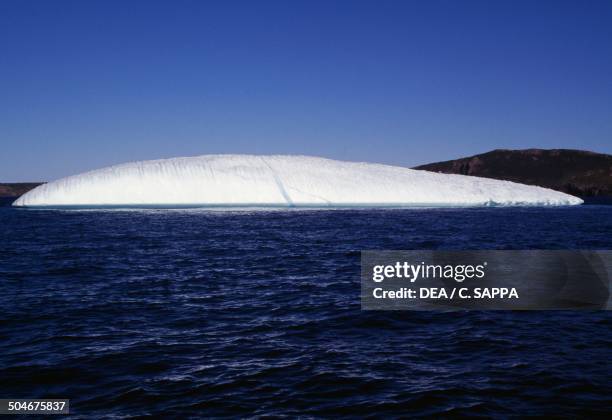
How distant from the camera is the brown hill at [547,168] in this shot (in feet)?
480

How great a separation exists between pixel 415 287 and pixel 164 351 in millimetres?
9404

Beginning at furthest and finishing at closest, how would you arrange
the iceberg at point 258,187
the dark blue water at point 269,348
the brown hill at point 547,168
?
Answer: the brown hill at point 547,168
the iceberg at point 258,187
the dark blue water at point 269,348

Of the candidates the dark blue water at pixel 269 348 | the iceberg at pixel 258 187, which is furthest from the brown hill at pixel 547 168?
the dark blue water at pixel 269 348

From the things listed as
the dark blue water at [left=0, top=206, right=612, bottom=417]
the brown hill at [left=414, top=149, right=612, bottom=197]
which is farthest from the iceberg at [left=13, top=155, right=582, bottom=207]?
the brown hill at [left=414, top=149, right=612, bottom=197]

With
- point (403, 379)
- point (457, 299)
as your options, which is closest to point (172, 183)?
point (457, 299)

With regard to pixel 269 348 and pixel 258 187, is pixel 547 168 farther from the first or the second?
pixel 269 348

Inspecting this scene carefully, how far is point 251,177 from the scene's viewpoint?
5634 cm

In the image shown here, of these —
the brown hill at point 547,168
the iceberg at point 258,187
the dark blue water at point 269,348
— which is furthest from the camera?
the brown hill at point 547,168

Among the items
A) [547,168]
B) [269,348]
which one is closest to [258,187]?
[269,348]

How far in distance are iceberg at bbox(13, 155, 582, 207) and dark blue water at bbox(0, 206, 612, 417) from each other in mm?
34371

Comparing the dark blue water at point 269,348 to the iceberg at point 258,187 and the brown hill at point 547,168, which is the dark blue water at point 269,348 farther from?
the brown hill at point 547,168

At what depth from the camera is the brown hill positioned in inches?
5758

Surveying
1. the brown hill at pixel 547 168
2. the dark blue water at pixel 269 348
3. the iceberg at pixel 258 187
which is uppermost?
the brown hill at pixel 547 168

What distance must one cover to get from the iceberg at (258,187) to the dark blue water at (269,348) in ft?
113
